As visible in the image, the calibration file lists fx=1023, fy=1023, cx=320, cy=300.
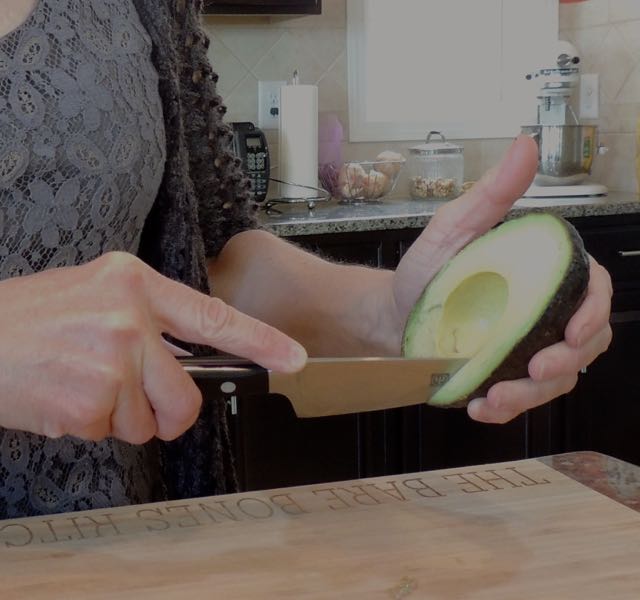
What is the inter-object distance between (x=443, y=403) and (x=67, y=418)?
10.8 inches

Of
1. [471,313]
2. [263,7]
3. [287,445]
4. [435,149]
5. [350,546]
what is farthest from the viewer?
[435,149]

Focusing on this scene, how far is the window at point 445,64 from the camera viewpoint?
7.68ft

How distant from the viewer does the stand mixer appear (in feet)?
7.23

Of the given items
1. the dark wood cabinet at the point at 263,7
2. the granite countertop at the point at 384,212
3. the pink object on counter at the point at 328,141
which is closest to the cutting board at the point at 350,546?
the granite countertop at the point at 384,212

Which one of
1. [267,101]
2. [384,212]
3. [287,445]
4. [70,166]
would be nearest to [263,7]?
[267,101]

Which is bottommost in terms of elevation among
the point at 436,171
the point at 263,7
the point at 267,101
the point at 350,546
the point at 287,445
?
the point at 287,445

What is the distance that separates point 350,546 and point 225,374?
0.15m

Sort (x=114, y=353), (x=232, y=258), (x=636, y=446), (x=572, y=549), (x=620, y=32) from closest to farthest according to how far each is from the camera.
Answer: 1. (x=114, y=353)
2. (x=572, y=549)
3. (x=232, y=258)
4. (x=636, y=446)
5. (x=620, y=32)

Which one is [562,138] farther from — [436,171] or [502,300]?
[502,300]

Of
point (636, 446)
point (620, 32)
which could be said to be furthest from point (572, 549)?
point (620, 32)

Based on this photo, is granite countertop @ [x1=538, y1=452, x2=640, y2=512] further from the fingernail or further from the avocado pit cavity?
the fingernail

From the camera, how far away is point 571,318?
2.29ft

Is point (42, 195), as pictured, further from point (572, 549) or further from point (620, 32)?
point (620, 32)

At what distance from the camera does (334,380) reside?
698mm
